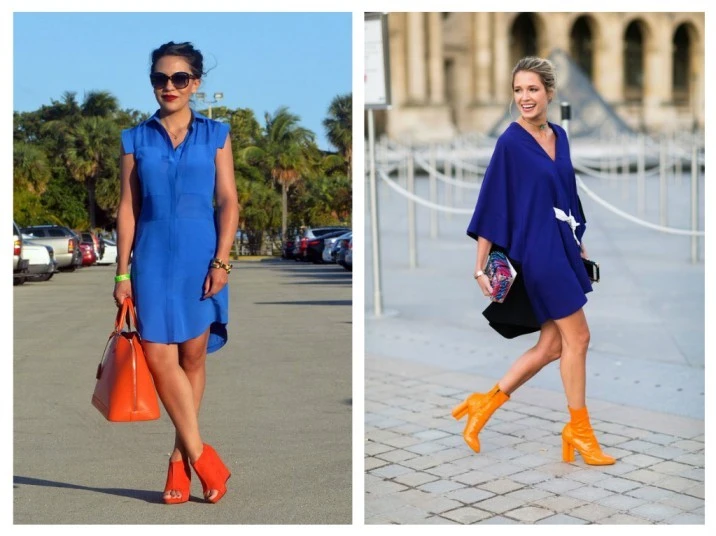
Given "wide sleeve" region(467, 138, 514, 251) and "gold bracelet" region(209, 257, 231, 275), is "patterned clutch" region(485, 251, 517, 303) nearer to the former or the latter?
"wide sleeve" region(467, 138, 514, 251)

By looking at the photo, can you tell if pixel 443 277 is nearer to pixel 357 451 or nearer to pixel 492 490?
pixel 492 490

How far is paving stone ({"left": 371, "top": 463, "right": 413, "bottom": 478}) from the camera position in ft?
15.2

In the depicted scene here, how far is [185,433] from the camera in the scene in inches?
129

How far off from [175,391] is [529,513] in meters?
1.52

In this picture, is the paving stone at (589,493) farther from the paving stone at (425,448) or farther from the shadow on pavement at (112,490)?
the shadow on pavement at (112,490)

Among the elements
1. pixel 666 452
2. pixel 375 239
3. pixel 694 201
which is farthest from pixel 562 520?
pixel 694 201

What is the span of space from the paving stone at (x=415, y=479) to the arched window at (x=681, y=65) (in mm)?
43633

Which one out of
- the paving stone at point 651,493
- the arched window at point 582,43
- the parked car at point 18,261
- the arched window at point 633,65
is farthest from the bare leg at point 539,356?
the arched window at point 633,65

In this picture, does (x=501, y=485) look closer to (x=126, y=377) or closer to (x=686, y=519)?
(x=686, y=519)

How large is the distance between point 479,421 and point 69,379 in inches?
62.1

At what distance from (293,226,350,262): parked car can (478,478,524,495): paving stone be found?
128 cm

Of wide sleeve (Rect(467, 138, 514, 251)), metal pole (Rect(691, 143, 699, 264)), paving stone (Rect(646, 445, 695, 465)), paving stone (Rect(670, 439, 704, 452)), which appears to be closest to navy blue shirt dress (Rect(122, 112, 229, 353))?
wide sleeve (Rect(467, 138, 514, 251))
